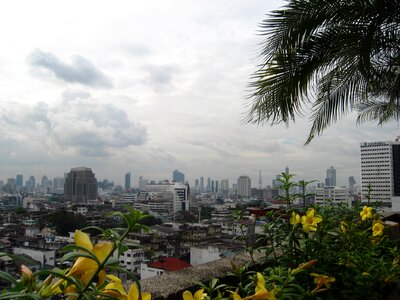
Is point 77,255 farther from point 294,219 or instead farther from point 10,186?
point 10,186

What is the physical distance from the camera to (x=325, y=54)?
3400 mm

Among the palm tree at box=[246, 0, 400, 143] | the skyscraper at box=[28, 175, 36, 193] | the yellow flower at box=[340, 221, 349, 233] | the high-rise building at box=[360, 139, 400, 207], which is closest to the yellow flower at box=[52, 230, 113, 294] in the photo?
the yellow flower at box=[340, 221, 349, 233]

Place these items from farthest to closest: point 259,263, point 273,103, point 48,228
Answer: point 48,228
point 273,103
point 259,263

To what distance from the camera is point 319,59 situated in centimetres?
343

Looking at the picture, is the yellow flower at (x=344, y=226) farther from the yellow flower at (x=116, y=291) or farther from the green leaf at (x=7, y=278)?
the green leaf at (x=7, y=278)

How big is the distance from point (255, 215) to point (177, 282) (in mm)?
515

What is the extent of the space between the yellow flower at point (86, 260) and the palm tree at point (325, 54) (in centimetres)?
292

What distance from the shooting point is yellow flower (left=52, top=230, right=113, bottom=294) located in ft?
1.80

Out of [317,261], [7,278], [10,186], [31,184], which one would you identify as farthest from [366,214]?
[31,184]

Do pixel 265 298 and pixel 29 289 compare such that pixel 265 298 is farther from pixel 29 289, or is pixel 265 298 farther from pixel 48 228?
pixel 48 228

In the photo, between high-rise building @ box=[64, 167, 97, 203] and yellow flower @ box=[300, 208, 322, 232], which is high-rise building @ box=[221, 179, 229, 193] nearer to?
high-rise building @ box=[64, 167, 97, 203]

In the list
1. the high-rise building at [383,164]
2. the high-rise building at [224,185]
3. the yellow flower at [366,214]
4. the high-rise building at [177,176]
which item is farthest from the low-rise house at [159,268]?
the high-rise building at [224,185]

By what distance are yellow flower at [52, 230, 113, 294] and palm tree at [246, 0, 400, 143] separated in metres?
2.92

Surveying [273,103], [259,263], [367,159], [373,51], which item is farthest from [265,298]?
[367,159]
